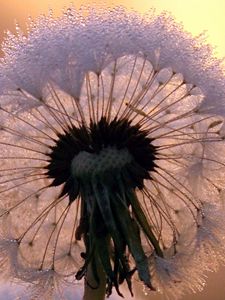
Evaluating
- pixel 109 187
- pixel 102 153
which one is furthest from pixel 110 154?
pixel 109 187

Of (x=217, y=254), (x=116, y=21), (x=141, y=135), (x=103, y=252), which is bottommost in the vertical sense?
(x=217, y=254)

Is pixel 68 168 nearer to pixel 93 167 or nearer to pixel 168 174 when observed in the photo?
pixel 93 167

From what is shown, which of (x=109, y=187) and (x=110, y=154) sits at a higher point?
(x=110, y=154)

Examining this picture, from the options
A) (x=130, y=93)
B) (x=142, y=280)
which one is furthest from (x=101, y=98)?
(x=142, y=280)

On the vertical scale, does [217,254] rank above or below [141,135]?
below

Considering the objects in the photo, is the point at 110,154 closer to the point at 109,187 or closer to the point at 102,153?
the point at 102,153

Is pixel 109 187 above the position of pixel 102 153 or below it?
below

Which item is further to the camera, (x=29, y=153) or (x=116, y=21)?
(x=29, y=153)
